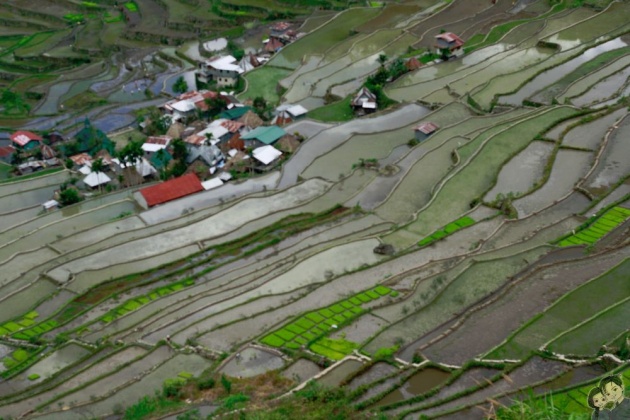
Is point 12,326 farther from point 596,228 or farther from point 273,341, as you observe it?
point 596,228

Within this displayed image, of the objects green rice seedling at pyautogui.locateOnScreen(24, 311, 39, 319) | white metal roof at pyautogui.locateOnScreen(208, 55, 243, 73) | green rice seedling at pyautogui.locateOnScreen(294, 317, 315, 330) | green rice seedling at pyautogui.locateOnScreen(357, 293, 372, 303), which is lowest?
green rice seedling at pyautogui.locateOnScreen(357, 293, 372, 303)

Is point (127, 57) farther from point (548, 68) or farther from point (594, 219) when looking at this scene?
point (594, 219)

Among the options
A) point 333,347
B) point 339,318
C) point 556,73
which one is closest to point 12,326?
point 339,318

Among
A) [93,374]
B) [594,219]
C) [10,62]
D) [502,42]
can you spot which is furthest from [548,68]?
[10,62]

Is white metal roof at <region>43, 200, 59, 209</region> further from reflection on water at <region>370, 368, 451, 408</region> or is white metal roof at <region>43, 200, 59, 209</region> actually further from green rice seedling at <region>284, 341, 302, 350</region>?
reflection on water at <region>370, 368, 451, 408</region>

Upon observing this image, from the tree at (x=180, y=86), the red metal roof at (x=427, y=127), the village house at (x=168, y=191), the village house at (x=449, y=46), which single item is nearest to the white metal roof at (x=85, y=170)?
the village house at (x=168, y=191)

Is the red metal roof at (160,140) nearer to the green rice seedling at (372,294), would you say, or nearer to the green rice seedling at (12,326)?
the green rice seedling at (12,326)

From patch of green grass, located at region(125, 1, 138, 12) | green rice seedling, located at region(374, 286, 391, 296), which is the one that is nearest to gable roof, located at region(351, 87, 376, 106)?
green rice seedling, located at region(374, 286, 391, 296)
